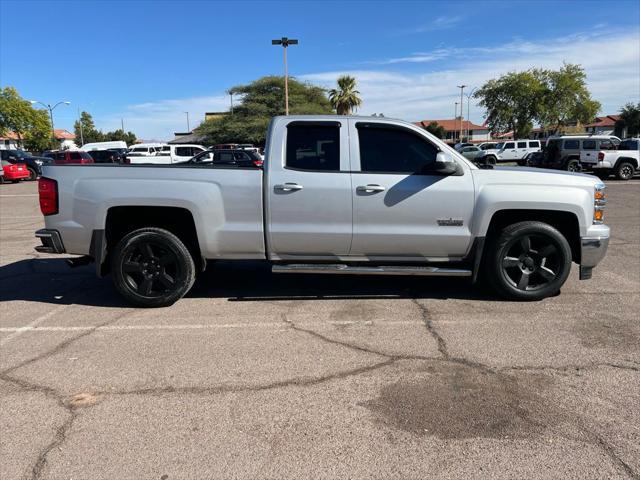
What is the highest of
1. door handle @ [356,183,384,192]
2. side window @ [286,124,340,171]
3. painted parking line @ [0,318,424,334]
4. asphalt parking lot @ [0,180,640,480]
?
side window @ [286,124,340,171]

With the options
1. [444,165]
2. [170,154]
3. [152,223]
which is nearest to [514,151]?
[170,154]

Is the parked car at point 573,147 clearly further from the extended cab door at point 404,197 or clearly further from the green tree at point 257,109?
the green tree at point 257,109

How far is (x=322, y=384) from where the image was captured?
11.7 ft

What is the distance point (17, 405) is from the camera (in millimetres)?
3303

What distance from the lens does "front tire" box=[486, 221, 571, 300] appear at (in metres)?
5.15

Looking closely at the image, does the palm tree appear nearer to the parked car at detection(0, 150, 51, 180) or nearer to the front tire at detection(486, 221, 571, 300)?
the parked car at detection(0, 150, 51, 180)

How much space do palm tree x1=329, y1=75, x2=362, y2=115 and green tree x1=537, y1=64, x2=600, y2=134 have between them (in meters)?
25.0

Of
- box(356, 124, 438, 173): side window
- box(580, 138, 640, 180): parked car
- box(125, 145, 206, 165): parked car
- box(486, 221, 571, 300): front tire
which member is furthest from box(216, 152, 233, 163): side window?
box(486, 221, 571, 300): front tire

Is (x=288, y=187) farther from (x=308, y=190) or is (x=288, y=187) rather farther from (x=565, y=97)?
(x=565, y=97)

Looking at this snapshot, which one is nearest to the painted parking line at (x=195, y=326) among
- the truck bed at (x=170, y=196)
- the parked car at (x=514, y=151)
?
the truck bed at (x=170, y=196)

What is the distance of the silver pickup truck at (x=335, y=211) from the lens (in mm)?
5043

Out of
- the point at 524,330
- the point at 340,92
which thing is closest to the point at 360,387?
the point at 524,330

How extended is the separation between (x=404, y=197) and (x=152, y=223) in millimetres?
2662

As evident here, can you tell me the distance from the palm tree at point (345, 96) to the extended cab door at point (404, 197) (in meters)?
66.0
